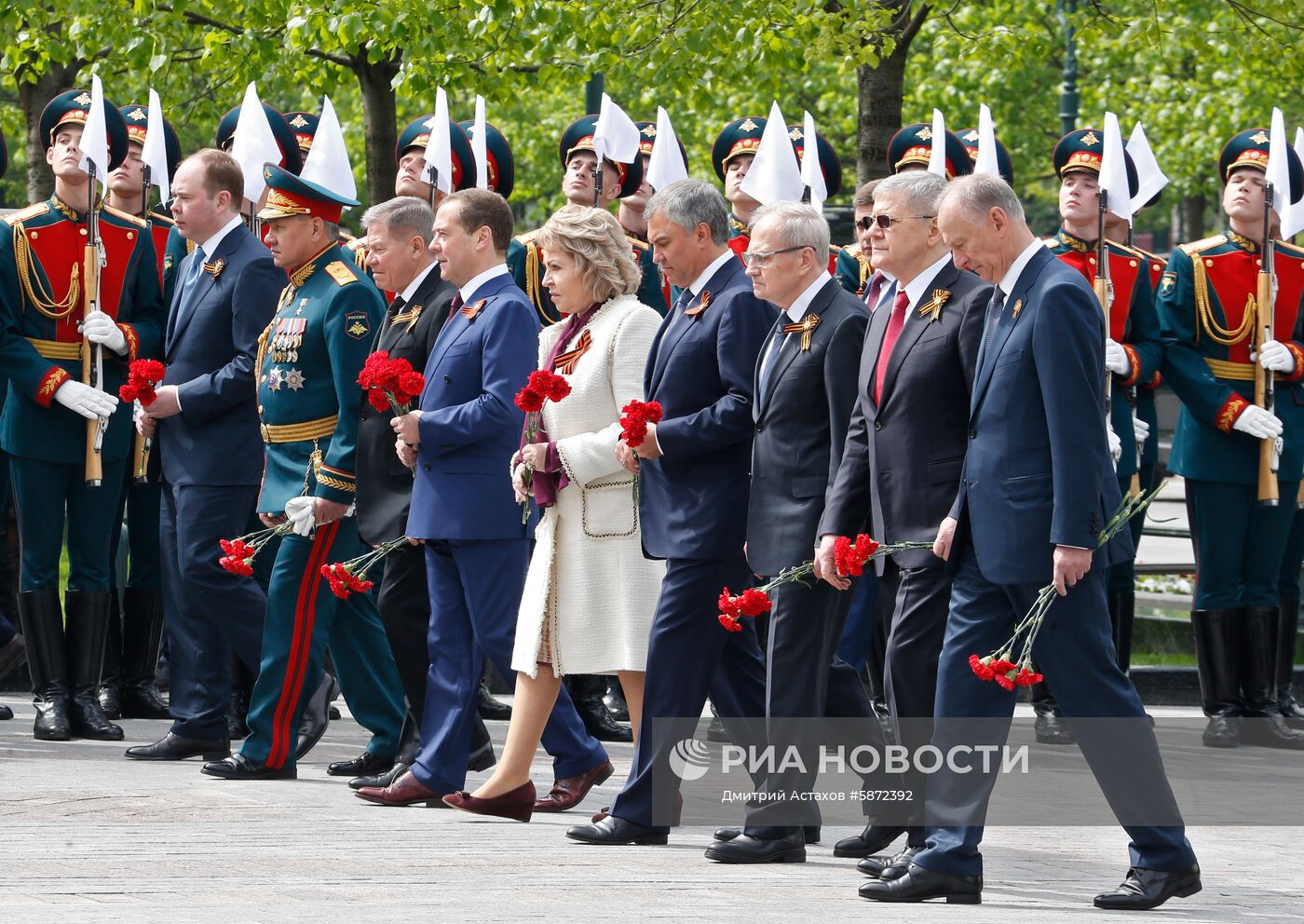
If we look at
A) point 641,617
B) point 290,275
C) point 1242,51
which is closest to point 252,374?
point 290,275

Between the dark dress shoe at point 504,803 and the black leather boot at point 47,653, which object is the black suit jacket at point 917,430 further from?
the black leather boot at point 47,653

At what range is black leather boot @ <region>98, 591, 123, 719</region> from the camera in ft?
32.4

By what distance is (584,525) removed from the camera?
7203 millimetres

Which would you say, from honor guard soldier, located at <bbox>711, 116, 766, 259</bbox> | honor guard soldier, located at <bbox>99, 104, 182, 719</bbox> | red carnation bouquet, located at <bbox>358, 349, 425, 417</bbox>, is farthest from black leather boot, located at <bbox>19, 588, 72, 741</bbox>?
honor guard soldier, located at <bbox>711, 116, 766, 259</bbox>

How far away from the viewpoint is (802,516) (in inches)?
263

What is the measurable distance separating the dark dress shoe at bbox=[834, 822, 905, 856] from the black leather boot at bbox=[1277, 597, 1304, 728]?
156 inches

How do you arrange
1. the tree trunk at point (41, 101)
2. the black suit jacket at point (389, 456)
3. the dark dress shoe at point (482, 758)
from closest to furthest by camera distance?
the black suit jacket at point (389, 456) → the dark dress shoe at point (482, 758) → the tree trunk at point (41, 101)

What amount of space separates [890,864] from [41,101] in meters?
12.4

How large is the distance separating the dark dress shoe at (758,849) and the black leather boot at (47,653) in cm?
352

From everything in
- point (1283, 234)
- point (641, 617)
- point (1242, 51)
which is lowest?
point (641, 617)

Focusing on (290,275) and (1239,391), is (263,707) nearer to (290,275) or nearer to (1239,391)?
(290,275)

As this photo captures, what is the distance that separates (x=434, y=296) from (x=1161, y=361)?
3.63 metres

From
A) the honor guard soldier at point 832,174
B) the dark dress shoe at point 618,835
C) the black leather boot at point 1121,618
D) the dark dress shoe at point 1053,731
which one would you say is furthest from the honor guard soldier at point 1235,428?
the dark dress shoe at point 618,835

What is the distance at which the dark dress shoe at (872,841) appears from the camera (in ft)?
22.2
